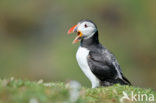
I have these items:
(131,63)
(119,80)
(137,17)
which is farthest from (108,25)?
(119,80)

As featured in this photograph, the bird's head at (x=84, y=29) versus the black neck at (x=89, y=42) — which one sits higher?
the bird's head at (x=84, y=29)

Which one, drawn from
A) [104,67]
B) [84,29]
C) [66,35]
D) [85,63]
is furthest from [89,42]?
[66,35]

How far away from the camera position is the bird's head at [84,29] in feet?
50.0

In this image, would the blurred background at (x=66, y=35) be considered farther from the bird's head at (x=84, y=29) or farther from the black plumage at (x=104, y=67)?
the black plumage at (x=104, y=67)

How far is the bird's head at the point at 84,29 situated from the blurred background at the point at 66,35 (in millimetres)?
14339

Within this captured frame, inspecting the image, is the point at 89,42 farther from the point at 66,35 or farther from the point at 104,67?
the point at 66,35

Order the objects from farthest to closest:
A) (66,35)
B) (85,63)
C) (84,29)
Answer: (66,35) < (84,29) < (85,63)

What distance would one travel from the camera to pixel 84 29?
15266mm

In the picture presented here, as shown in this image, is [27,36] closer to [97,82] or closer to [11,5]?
[11,5]

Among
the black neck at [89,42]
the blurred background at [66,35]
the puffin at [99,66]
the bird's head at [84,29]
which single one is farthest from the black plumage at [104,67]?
the blurred background at [66,35]

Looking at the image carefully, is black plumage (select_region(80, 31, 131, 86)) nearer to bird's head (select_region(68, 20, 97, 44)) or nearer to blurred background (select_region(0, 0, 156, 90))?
bird's head (select_region(68, 20, 97, 44))

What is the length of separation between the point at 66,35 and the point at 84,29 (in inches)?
914

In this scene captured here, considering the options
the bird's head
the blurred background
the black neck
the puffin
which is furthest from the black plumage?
the blurred background

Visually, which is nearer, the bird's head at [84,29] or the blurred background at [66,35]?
the bird's head at [84,29]
